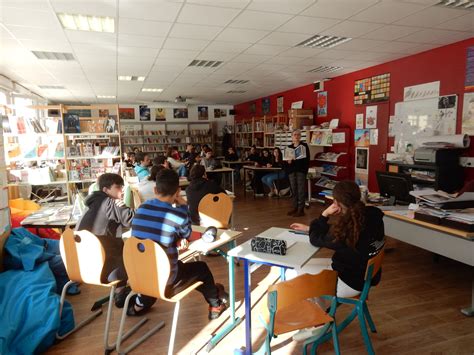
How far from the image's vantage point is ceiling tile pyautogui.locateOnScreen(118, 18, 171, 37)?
3.78 m

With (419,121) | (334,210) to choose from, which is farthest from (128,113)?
(334,210)

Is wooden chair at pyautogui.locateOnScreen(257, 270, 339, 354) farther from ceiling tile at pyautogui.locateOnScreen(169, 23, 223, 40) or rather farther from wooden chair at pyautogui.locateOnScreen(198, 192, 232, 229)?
ceiling tile at pyautogui.locateOnScreen(169, 23, 223, 40)

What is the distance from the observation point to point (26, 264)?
292 cm

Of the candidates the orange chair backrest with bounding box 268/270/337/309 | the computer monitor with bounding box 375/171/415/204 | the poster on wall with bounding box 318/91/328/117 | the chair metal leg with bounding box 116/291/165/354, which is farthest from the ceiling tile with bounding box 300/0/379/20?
the poster on wall with bounding box 318/91/328/117

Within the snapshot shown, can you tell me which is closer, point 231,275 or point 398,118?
Answer: point 231,275

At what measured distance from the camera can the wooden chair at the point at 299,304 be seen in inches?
66.6

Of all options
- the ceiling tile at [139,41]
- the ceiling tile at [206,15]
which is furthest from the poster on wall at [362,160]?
the ceiling tile at [139,41]

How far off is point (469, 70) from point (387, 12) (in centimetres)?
186

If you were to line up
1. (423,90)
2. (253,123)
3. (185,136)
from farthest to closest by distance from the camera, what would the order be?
(185,136) → (253,123) → (423,90)

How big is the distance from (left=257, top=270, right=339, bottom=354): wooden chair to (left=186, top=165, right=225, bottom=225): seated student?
2.19 metres

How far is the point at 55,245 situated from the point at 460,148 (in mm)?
5299

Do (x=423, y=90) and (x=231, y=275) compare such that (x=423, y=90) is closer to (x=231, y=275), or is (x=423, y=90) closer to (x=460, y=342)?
(x=460, y=342)

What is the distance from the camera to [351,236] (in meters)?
2.19

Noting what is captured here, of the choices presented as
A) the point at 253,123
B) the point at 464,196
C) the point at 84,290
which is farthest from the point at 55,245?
the point at 253,123
